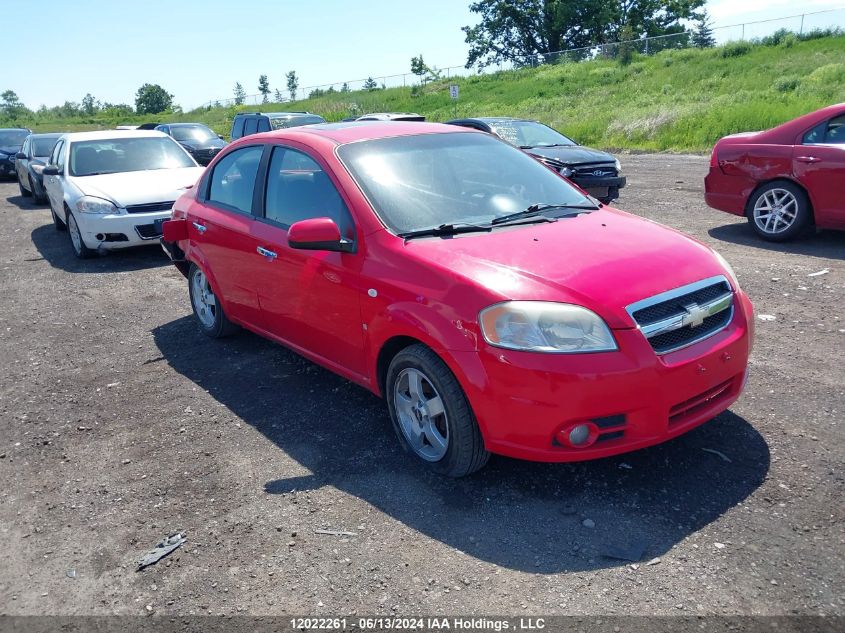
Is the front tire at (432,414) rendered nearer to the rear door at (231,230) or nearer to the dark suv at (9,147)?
the rear door at (231,230)

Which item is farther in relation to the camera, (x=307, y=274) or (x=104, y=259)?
(x=104, y=259)

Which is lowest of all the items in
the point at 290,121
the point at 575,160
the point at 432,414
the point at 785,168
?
the point at 432,414

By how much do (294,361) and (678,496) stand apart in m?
3.14

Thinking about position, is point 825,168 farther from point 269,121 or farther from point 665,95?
point 665,95

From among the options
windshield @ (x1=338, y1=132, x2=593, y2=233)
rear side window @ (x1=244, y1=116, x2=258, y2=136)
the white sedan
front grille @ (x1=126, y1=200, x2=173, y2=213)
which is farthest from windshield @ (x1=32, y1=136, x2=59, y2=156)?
windshield @ (x1=338, y1=132, x2=593, y2=233)

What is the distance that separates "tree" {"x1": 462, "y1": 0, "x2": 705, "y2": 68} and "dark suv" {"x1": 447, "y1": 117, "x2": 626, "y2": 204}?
50.7 m

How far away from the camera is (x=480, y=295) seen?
327 cm

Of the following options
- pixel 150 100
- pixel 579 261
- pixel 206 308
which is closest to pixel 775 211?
pixel 579 261

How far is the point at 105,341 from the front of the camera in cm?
634

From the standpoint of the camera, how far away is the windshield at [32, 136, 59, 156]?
53.9ft

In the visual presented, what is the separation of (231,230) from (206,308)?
124 cm

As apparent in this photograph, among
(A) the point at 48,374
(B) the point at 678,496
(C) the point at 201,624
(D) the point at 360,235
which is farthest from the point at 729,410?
(A) the point at 48,374

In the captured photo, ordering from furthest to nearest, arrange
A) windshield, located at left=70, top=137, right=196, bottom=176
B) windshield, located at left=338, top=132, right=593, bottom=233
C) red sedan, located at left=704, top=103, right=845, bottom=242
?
windshield, located at left=70, top=137, right=196, bottom=176
red sedan, located at left=704, top=103, right=845, bottom=242
windshield, located at left=338, top=132, right=593, bottom=233

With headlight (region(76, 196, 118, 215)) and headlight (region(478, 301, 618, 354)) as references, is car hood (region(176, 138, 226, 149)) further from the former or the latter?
headlight (region(478, 301, 618, 354))
